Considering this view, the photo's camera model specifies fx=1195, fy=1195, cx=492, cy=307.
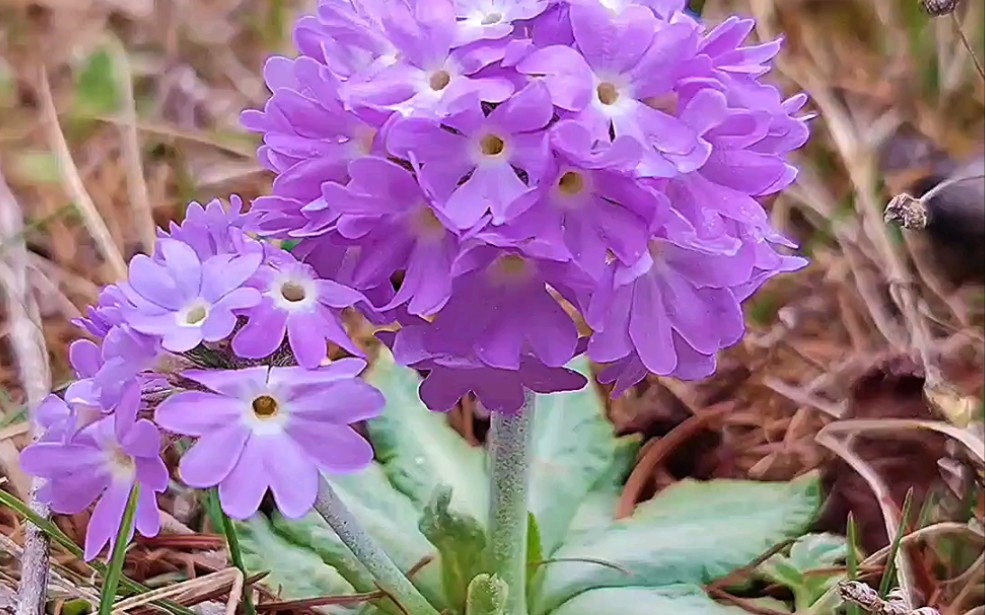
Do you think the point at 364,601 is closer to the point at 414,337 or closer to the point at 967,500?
the point at 414,337

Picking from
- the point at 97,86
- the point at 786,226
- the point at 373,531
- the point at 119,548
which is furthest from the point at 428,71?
the point at 97,86

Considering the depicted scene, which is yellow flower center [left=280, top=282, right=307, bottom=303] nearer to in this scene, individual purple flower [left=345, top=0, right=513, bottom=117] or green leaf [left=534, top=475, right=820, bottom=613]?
individual purple flower [left=345, top=0, right=513, bottom=117]

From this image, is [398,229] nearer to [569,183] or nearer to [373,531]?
[569,183]

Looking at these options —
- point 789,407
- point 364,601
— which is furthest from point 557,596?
point 789,407

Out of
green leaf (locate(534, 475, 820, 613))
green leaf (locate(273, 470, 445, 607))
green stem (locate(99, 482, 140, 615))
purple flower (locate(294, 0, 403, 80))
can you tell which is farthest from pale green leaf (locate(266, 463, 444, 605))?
purple flower (locate(294, 0, 403, 80))

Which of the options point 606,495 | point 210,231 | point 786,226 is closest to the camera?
point 210,231

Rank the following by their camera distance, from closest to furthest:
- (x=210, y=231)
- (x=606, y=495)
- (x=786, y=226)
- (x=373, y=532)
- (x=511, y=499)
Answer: (x=210, y=231)
(x=511, y=499)
(x=373, y=532)
(x=606, y=495)
(x=786, y=226)
